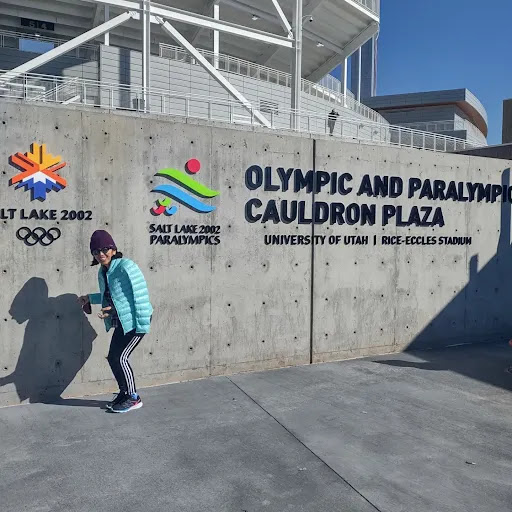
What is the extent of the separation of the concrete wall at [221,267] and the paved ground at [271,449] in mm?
607

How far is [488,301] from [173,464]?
7.33 meters

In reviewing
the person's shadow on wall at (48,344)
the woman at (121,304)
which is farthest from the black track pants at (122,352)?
the person's shadow on wall at (48,344)

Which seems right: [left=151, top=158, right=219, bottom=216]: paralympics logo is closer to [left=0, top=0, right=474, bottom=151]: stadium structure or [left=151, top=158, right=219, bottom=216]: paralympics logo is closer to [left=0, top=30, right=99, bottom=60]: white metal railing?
[left=0, top=0, right=474, bottom=151]: stadium structure

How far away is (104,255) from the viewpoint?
209 inches

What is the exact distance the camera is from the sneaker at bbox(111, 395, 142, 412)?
5.43m

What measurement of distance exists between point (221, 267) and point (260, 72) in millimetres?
18703

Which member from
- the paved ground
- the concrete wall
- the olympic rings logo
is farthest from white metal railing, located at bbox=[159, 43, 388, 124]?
the paved ground

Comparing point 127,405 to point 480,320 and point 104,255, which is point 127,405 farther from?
point 480,320

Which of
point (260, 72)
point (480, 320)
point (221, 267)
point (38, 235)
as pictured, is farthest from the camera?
point (260, 72)

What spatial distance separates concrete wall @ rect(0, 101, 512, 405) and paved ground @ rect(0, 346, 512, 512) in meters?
0.61

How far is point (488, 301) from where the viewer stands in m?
9.36

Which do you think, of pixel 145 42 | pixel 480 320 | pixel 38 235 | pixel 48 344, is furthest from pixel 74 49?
pixel 480 320

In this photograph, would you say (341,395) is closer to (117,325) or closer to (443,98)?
(117,325)

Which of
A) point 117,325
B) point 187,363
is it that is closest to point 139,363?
point 187,363
